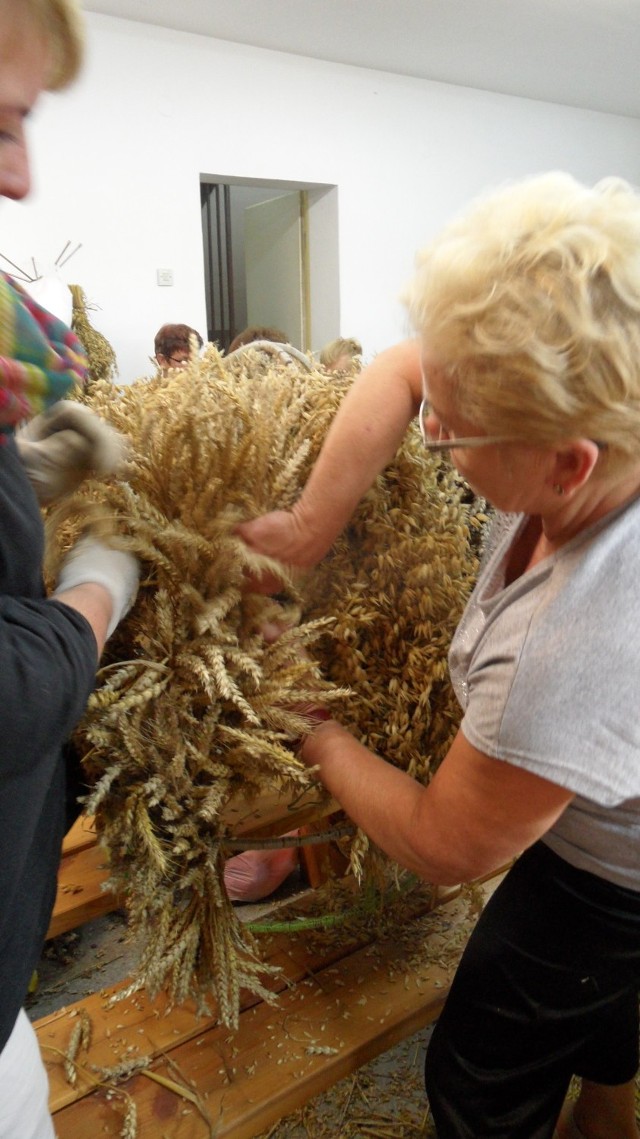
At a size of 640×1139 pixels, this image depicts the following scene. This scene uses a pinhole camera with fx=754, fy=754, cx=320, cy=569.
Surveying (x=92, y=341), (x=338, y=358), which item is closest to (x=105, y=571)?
(x=338, y=358)

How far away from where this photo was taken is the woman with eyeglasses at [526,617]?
627 mm

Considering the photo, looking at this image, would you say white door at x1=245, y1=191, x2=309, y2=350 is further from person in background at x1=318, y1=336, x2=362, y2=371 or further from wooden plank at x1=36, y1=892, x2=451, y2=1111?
wooden plank at x1=36, y1=892, x2=451, y2=1111

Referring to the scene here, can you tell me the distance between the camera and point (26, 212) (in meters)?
4.07

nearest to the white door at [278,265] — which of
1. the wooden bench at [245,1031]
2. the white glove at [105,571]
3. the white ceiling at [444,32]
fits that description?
the white ceiling at [444,32]

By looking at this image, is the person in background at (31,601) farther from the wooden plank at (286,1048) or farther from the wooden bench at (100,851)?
the wooden plank at (286,1048)

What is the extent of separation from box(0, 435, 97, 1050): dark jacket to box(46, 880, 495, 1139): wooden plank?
50cm

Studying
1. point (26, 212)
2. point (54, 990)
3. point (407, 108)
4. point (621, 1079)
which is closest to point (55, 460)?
point (621, 1079)

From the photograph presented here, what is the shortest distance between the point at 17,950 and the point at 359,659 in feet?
1.69

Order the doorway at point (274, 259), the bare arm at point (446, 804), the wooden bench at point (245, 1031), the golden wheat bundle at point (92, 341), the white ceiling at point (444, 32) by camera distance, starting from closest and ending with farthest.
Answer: the bare arm at point (446, 804) → the wooden bench at point (245, 1031) → the golden wheat bundle at point (92, 341) → the white ceiling at point (444, 32) → the doorway at point (274, 259)

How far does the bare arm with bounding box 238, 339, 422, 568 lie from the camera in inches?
36.7

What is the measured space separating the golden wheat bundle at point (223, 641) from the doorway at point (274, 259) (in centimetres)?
436

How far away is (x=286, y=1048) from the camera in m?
1.24

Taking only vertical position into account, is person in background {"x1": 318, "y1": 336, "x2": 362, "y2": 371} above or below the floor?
above

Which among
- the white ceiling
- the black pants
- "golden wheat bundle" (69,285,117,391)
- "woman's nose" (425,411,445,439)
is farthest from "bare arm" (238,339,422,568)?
the white ceiling
